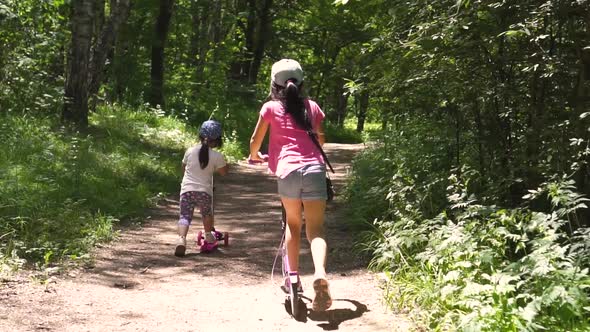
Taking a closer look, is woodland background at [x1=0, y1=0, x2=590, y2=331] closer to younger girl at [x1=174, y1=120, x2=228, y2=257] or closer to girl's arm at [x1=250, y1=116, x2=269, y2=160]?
younger girl at [x1=174, y1=120, x2=228, y2=257]

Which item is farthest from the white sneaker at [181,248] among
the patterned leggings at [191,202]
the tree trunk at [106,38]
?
the tree trunk at [106,38]

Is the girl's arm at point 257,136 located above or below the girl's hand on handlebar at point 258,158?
above

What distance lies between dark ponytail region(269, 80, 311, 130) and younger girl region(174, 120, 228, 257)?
224 cm

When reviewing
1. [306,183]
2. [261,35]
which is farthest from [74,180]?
[261,35]

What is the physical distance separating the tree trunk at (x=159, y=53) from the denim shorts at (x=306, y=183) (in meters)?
13.5

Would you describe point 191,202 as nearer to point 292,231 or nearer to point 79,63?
point 292,231

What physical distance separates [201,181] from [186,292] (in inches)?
69.3

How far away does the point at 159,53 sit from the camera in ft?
58.5

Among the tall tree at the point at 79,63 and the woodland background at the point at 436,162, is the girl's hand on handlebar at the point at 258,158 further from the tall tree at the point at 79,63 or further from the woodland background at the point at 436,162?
the tall tree at the point at 79,63

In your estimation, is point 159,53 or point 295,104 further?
point 159,53

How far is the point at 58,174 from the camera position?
876cm

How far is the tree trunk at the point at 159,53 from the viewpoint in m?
17.5

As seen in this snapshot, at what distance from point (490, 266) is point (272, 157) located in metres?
1.83

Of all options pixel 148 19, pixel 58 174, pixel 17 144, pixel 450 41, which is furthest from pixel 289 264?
pixel 148 19
